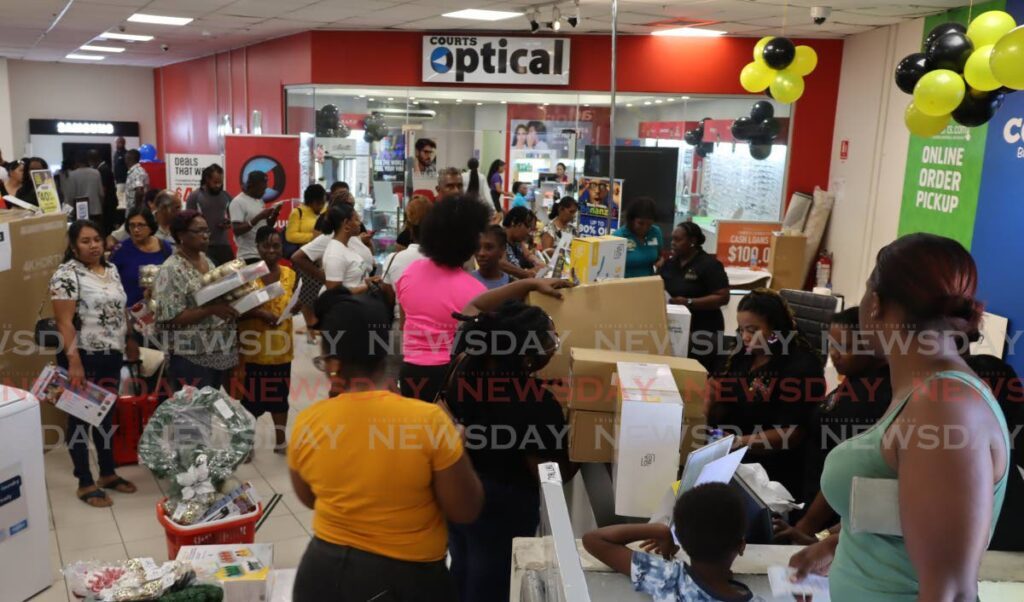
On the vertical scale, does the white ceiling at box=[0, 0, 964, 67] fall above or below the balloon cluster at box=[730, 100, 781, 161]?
above

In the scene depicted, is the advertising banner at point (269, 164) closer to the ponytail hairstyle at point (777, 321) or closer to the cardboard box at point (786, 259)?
the cardboard box at point (786, 259)

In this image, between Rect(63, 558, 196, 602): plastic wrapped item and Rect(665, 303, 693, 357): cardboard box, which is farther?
Rect(665, 303, 693, 357): cardboard box

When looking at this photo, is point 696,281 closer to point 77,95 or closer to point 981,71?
point 981,71

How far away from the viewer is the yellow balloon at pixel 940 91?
4.73 meters

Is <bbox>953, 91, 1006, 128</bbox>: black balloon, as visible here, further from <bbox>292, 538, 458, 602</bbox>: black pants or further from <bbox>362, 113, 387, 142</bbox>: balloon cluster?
<bbox>362, 113, 387, 142</bbox>: balloon cluster

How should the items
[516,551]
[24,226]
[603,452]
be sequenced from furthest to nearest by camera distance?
[24,226]
[603,452]
[516,551]

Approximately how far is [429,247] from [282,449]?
7.63ft

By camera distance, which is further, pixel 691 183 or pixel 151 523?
pixel 691 183

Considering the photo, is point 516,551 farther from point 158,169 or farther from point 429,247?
point 158,169

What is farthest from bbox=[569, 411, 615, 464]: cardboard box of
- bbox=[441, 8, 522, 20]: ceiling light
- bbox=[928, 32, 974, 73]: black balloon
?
bbox=[441, 8, 522, 20]: ceiling light

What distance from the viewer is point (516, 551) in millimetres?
1937

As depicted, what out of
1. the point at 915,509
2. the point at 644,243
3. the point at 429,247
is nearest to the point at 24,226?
the point at 429,247

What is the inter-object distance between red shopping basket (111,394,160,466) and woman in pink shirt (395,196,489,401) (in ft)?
6.66

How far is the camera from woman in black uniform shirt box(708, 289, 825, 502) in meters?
2.83
